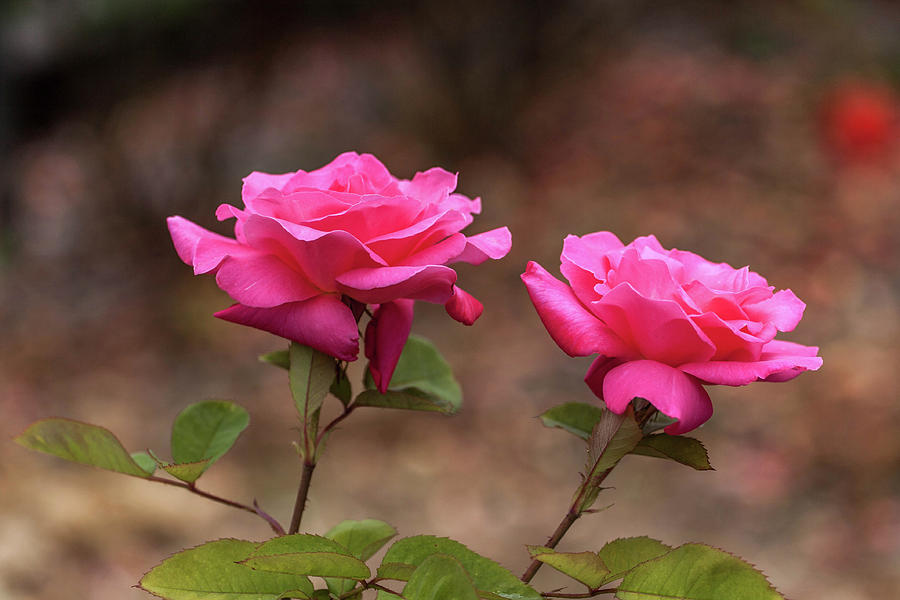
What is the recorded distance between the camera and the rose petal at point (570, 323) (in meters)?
0.36

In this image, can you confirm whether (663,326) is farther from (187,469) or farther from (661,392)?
(187,469)

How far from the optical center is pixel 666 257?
396 millimetres

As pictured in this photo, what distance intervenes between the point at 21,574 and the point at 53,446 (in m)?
1.30

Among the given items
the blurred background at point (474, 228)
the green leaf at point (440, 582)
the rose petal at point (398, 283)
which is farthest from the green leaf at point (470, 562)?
the blurred background at point (474, 228)

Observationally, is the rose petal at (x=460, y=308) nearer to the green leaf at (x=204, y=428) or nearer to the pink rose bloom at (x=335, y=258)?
the pink rose bloom at (x=335, y=258)

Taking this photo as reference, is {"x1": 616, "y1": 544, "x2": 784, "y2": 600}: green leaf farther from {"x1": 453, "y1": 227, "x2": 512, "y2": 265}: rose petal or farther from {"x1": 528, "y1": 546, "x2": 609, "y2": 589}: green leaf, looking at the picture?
{"x1": 453, "y1": 227, "x2": 512, "y2": 265}: rose petal

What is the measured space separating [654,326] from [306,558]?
0.17 meters

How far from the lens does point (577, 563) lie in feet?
1.15

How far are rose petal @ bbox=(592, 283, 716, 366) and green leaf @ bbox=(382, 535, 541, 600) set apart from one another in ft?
0.37

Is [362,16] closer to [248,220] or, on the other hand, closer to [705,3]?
[705,3]

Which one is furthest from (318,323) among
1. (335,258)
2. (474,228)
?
(474,228)

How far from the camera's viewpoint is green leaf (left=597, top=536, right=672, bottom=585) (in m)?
0.39

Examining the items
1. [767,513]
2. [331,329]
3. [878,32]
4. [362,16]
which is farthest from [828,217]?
[331,329]

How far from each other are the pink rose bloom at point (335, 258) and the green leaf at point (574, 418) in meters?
0.07
